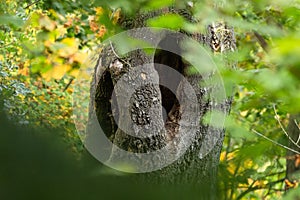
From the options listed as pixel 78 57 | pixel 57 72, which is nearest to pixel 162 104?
pixel 78 57

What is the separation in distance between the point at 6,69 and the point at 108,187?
4323mm

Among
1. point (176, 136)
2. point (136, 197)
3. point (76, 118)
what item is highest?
point (76, 118)

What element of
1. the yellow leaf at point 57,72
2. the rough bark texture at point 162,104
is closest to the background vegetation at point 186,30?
the yellow leaf at point 57,72

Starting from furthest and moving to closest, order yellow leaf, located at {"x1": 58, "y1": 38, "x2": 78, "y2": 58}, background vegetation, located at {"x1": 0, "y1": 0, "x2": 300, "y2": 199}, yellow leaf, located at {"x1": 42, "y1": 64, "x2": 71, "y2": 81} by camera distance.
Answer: yellow leaf, located at {"x1": 42, "y1": 64, "x2": 71, "y2": 81}
yellow leaf, located at {"x1": 58, "y1": 38, "x2": 78, "y2": 58}
background vegetation, located at {"x1": 0, "y1": 0, "x2": 300, "y2": 199}

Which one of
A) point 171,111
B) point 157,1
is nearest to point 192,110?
point 171,111

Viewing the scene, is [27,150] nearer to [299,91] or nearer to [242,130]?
[299,91]

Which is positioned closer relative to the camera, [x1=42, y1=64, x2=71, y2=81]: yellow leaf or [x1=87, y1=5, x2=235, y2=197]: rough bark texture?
[x1=42, y1=64, x2=71, y2=81]: yellow leaf

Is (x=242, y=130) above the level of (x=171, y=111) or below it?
below

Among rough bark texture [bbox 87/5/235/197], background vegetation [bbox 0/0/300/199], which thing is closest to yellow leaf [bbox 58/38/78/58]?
background vegetation [bbox 0/0/300/199]

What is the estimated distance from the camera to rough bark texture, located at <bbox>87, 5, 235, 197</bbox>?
407 centimetres

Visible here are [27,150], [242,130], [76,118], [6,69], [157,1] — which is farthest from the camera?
[76,118]

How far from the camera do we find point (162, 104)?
4574 mm

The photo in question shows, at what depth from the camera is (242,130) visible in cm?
212

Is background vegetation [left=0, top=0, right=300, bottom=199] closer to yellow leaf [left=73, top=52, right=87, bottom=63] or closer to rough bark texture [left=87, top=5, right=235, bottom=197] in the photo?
yellow leaf [left=73, top=52, right=87, bottom=63]
